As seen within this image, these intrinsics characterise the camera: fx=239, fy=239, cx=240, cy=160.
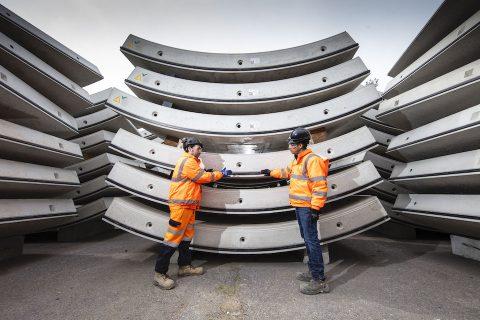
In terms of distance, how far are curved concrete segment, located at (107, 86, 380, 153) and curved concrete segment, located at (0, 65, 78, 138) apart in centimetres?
72

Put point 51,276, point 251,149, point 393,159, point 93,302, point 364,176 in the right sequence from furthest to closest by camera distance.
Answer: point 393,159 < point 251,149 < point 364,176 < point 51,276 < point 93,302

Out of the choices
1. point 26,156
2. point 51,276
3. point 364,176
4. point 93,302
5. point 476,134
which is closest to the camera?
point 93,302

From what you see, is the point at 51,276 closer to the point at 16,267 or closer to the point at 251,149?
the point at 16,267

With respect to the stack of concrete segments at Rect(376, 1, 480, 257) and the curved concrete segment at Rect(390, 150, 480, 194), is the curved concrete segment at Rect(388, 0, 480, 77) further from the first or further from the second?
the curved concrete segment at Rect(390, 150, 480, 194)

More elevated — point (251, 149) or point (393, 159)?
point (251, 149)

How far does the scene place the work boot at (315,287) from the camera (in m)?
1.81

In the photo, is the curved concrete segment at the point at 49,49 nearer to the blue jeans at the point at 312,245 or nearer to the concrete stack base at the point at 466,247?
the blue jeans at the point at 312,245

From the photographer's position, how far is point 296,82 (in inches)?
104

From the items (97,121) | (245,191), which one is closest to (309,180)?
(245,191)

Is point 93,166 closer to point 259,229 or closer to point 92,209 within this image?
point 92,209

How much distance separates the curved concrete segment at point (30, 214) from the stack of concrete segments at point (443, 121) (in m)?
4.02

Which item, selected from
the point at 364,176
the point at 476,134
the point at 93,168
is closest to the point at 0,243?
the point at 93,168

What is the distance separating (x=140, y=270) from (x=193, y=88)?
1947mm

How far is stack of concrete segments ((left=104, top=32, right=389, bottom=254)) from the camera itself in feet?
7.74
